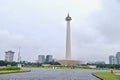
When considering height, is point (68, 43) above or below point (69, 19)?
below

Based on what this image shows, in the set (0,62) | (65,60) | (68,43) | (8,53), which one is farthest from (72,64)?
(8,53)

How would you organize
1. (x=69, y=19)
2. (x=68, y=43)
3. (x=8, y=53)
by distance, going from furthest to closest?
1. (x=8, y=53)
2. (x=69, y=19)
3. (x=68, y=43)

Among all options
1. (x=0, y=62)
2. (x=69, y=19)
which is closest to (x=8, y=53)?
(x=0, y=62)

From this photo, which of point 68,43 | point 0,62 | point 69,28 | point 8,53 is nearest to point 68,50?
point 68,43

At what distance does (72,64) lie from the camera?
4801 inches

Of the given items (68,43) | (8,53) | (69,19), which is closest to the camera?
(68,43)

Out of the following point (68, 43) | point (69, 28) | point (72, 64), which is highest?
point (69, 28)

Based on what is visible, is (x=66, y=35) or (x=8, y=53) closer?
(x=66, y=35)

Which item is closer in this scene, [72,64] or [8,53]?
[72,64]

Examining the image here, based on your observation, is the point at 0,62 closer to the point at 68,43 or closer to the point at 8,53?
the point at 68,43

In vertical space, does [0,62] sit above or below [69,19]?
below

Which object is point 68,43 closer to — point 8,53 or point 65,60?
point 65,60

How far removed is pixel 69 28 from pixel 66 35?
4433 mm

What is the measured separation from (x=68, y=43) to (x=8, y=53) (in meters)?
104
